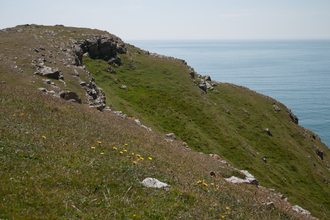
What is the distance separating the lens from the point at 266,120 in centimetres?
8306

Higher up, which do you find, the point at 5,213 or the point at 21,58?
the point at 21,58

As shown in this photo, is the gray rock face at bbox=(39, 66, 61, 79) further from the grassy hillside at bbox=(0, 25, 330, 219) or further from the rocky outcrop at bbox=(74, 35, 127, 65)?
the rocky outcrop at bbox=(74, 35, 127, 65)

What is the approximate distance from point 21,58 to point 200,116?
50051 millimetres

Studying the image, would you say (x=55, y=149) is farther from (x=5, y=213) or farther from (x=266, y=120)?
(x=266, y=120)

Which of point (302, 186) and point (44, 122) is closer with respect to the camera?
point (44, 122)

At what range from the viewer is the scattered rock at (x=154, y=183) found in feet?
36.0

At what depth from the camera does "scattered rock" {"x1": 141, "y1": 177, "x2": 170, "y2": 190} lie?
10975mm

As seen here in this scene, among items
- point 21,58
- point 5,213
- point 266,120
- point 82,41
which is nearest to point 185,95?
point 266,120

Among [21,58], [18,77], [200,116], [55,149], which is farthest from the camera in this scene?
[200,116]

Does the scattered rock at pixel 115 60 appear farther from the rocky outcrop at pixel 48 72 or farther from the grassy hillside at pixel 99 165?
the rocky outcrop at pixel 48 72

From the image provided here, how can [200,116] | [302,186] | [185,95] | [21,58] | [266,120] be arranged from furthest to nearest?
[266,120]
[185,95]
[200,116]
[302,186]
[21,58]

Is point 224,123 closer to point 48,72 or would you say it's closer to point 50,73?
point 50,73

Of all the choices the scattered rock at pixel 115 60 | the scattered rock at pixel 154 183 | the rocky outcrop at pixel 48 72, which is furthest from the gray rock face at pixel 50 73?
the scattered rock at pixel 115 60

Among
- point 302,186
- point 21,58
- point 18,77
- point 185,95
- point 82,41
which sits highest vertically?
point 82,41
